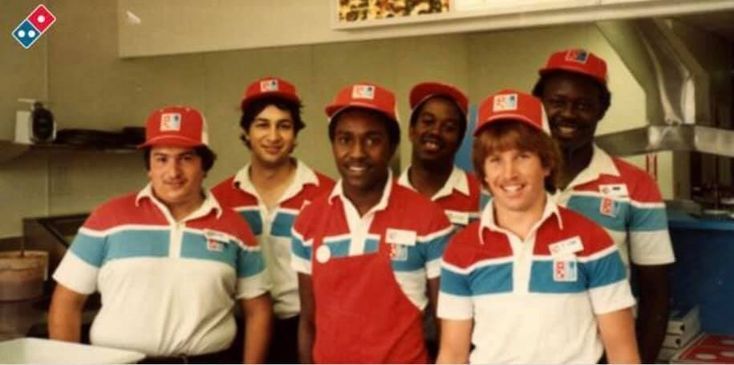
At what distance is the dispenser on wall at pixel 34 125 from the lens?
2.58 meters

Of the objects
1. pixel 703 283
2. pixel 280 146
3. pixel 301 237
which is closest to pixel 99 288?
pixel 301 237

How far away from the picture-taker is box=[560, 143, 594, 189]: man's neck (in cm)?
163

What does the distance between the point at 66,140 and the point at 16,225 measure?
327 millimetres

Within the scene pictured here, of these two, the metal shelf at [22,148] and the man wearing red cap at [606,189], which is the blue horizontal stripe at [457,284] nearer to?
the man wearing red cap at [606,189]

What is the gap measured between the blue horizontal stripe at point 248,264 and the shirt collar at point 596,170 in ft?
2.23

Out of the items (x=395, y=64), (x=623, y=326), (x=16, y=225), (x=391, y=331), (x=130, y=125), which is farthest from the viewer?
(x=395, y=64)

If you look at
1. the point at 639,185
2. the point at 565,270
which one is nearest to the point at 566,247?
the point at 565,270

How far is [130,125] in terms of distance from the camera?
3.05m

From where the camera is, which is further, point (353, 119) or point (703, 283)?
point (703, 283)

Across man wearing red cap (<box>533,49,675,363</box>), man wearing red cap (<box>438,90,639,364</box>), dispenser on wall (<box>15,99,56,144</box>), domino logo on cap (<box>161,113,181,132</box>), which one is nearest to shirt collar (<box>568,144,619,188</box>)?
man wearing red cap (<box>533,49,675,363</box>)

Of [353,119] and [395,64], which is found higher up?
[395,64]

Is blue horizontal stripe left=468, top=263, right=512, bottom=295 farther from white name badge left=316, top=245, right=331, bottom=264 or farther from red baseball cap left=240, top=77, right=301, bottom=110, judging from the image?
red baseball cap left=240, top=77, right=301, bottom=110

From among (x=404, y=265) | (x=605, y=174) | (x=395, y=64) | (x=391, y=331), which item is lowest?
(x=391, y=331)

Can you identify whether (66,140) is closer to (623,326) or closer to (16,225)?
(16,225)
